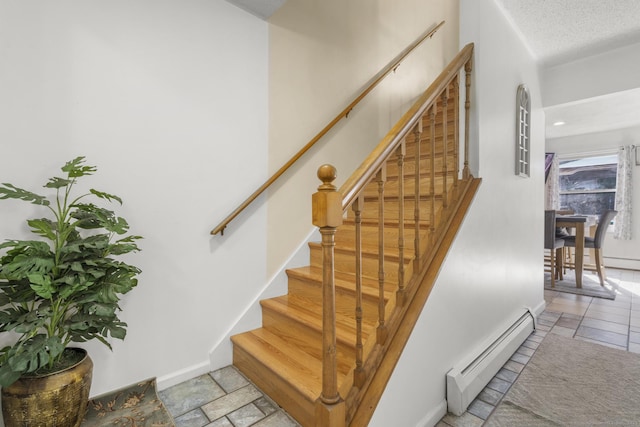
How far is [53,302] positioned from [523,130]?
3394 millimetres

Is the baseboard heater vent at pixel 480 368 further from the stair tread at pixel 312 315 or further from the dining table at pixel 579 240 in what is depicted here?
the dining table at pixel 579 240

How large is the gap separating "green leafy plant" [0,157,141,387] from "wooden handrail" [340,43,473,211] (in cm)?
96

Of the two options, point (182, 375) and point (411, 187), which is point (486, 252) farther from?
point (182, 375)

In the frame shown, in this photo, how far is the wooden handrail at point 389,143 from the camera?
3.83 ft

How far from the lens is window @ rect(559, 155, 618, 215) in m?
5.79

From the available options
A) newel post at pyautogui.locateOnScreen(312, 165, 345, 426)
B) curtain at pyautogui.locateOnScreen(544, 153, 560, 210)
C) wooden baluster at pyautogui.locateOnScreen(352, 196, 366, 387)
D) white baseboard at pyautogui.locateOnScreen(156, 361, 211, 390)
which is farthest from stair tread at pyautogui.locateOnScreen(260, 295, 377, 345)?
curtain at pyautogui.locateOnScreen(544, 153, 560, 210)

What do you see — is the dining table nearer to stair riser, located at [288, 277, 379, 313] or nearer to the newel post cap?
stair riser, located at [288, 277, 379, 313]

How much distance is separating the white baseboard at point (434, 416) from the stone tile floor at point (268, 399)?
1.2 inches

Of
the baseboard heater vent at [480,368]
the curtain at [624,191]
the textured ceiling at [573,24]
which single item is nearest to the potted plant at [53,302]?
the baseboard heater vent at [480,368]

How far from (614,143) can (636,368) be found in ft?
17.0

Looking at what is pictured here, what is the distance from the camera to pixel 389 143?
4.36ft

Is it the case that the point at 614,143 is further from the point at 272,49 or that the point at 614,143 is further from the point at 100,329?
the point at 100,329

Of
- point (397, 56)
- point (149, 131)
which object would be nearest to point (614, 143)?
point (397, 56)

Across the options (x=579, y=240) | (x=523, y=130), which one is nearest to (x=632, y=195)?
(x=579, y=240)
